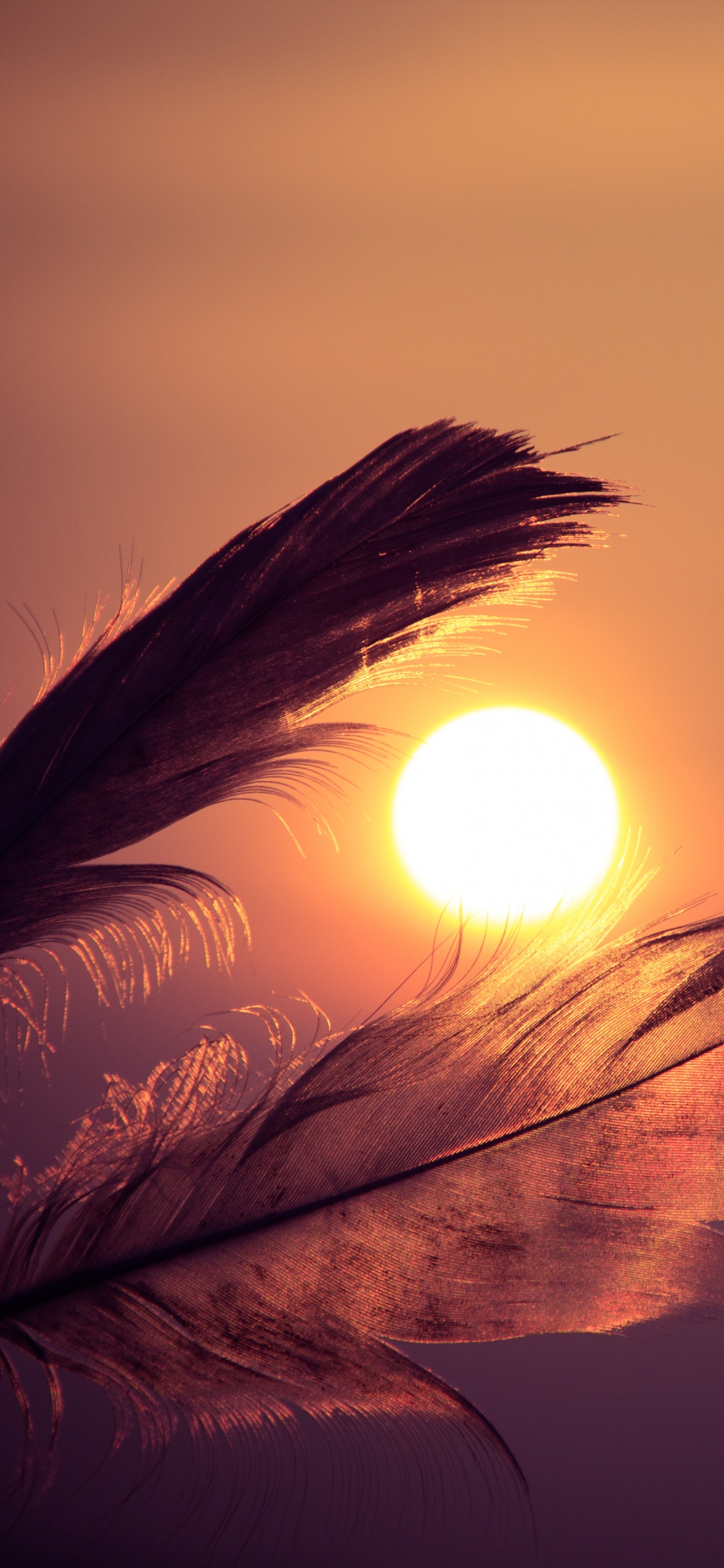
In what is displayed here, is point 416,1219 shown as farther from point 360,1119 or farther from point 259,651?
point 259,651

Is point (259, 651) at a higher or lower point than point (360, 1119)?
higher

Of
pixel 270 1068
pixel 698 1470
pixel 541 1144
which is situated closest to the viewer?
pixel 541 1144

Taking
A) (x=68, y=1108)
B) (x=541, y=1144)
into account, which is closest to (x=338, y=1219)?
(x=541, y=1144)

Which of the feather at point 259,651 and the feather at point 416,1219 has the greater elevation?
the feather at point 259,651

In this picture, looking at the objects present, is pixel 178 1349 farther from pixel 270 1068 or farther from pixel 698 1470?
pixel 698 1470

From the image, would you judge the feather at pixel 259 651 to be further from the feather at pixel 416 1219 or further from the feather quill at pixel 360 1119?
the feather at pixel 416 1219

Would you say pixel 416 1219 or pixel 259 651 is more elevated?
pixel 259 651

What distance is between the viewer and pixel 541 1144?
0.65 meters

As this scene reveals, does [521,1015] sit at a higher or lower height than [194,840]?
lower

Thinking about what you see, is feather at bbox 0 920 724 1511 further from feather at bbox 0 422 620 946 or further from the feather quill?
feather at bbox 0 422 620 946

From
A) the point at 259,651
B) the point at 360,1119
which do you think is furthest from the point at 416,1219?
the point at 259,651

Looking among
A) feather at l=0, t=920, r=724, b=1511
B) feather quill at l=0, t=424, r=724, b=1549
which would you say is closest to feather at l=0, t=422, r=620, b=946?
feather quill at l=0, t=424, r=724, b=1549

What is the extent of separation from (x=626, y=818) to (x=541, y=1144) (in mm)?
982

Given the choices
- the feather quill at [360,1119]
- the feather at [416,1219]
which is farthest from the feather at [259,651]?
the feather at [416,1219]
